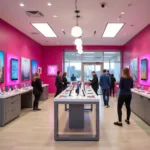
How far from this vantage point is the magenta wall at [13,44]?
21.4ft

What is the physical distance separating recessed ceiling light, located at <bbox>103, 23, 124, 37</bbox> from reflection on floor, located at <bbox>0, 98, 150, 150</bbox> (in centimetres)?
364

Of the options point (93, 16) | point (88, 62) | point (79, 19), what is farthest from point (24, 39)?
point (88, 62)

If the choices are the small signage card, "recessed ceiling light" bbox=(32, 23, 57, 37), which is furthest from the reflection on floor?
the small signage card

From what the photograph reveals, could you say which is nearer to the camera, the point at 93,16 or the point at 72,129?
the point at 72,129

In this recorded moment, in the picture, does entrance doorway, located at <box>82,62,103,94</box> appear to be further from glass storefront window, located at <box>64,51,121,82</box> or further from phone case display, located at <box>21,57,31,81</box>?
phone case display, located at <box>21,57,31,81</box>

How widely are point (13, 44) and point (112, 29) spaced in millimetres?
4140

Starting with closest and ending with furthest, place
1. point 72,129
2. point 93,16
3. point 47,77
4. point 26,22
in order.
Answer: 1. point 72,129
2. point 93,16
3. point 26,22
4. point 47,77

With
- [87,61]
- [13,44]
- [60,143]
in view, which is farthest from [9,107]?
[87,61]

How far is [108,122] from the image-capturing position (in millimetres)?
5543

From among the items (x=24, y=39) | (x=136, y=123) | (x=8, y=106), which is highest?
(x=24, y=39)

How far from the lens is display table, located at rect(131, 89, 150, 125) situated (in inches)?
209

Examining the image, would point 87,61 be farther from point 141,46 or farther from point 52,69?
point 141,46

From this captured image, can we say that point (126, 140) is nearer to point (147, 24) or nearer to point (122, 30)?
point (147, 24)

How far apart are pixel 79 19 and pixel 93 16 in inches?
21.6
